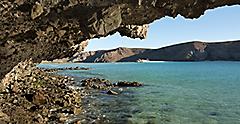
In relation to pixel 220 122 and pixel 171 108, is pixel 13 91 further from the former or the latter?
pixel 220 122

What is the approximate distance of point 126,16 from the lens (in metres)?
15.5

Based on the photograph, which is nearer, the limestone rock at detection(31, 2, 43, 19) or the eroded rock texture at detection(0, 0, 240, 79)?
the limestone rock at detection(31, 2, 43, 19)

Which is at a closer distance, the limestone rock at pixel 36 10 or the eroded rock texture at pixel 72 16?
the limestone rock at pixel 36 10

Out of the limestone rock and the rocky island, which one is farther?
the rocky island

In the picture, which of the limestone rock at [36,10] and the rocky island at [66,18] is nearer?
the limestone rock at [36,10]

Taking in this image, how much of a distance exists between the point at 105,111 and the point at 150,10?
15453 millimetres

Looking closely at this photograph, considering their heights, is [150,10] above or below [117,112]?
above

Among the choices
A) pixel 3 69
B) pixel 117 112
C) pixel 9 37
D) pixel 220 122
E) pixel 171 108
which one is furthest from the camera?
pixel 171 108

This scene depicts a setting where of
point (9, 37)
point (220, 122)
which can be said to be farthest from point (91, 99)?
point (9, 37)

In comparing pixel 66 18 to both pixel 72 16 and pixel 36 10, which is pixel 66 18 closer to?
pixel 72 16

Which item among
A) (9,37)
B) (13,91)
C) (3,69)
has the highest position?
(9,37)

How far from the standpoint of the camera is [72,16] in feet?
47.7

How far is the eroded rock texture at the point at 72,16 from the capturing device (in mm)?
12805

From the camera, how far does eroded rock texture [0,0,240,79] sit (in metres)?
12.8
